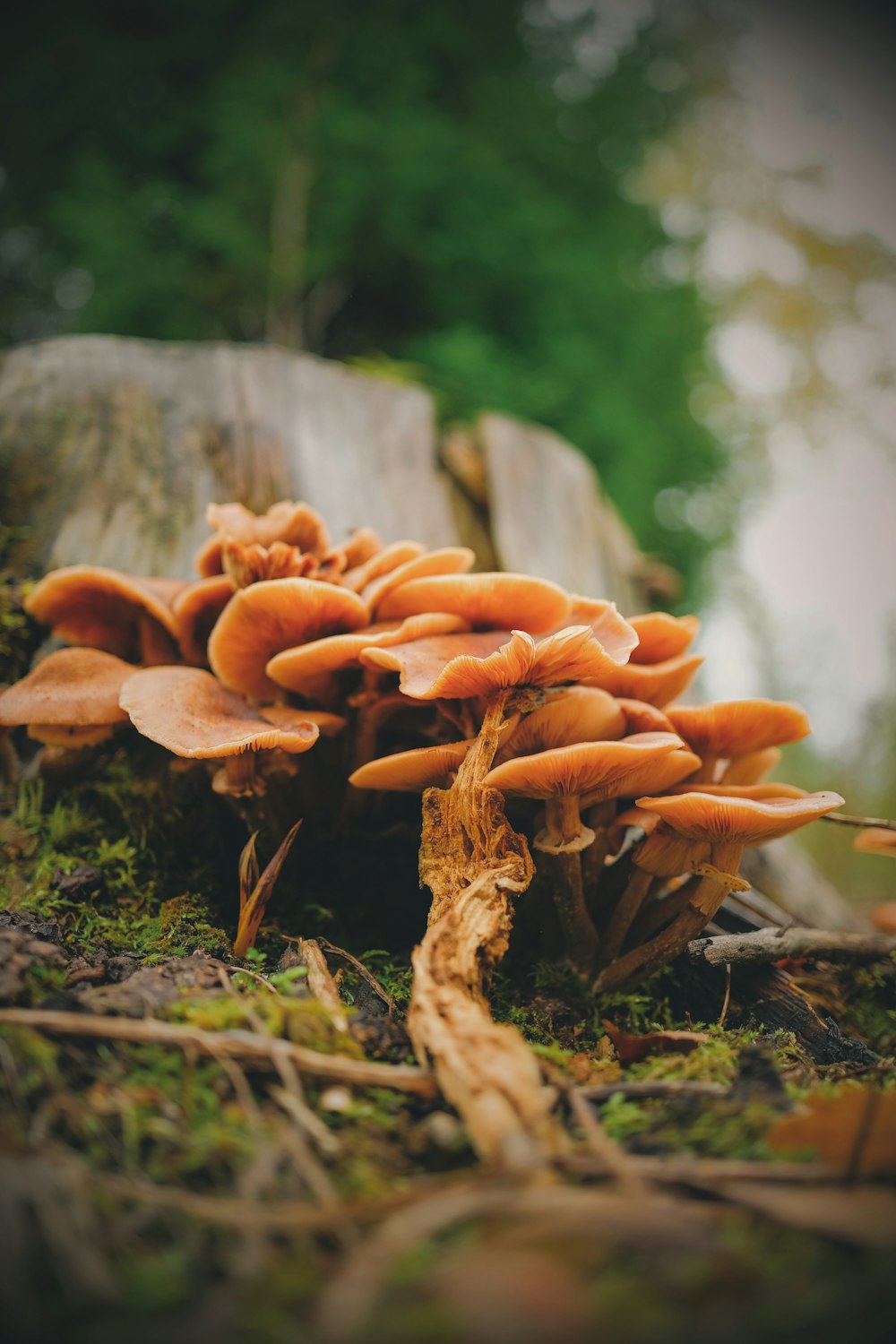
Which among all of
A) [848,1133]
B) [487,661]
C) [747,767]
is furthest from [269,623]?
[848,1133]

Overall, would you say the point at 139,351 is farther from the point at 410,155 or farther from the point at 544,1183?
the point at 544,1183

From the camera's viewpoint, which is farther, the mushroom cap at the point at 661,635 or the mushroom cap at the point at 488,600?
the mushroom cap at the point at 661,635

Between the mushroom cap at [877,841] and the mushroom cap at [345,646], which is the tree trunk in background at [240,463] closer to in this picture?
the mushroom cap at [877,841]

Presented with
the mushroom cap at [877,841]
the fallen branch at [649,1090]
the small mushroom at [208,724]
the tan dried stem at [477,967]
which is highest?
the small mushroom at [208,724]

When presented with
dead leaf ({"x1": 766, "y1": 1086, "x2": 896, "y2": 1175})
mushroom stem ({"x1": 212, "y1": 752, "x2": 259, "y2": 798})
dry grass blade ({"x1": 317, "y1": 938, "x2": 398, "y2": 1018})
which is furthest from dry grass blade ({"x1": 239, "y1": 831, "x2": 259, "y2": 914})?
dead leaf ({"x1": 766, "y1": 1086, "x2": 896, "y2": 1175})

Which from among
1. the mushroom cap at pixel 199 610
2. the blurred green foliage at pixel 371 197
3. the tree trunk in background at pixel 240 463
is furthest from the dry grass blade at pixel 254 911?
the blurred green foliage at pixel 371 197

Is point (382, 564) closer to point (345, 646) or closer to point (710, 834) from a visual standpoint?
point (345, 646)

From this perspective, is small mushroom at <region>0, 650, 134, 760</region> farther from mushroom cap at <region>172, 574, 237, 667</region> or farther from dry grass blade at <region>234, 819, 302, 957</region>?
dry grass blade at <region>234, 819, 302, 957</region>
